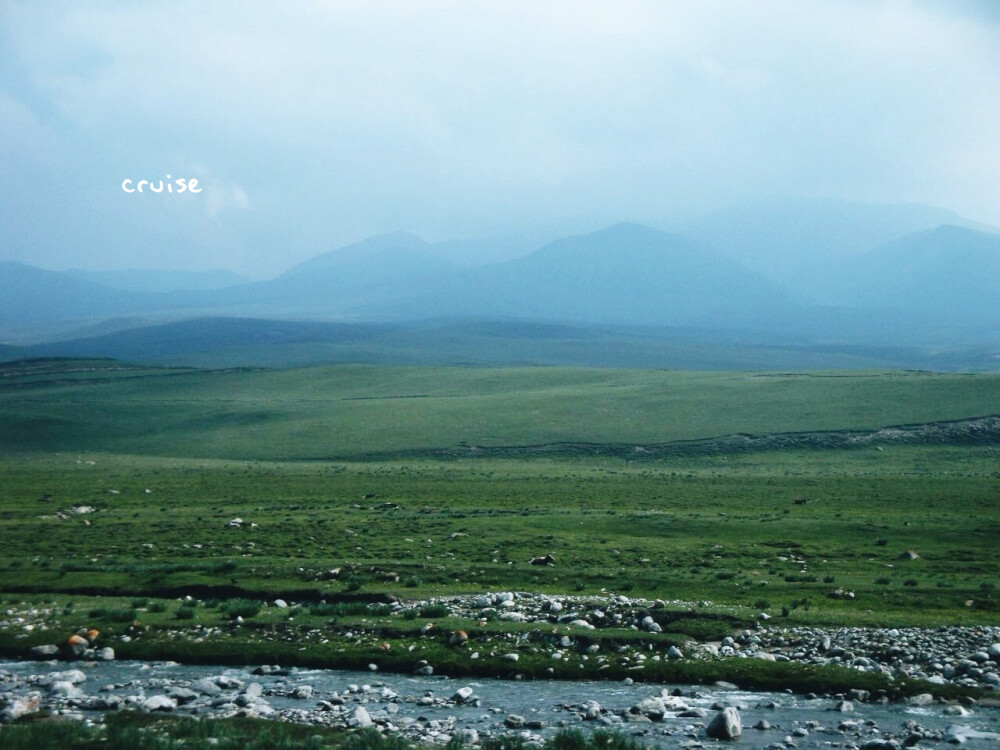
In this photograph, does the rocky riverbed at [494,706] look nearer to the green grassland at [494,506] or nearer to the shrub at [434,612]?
the green grassland at [494,506]

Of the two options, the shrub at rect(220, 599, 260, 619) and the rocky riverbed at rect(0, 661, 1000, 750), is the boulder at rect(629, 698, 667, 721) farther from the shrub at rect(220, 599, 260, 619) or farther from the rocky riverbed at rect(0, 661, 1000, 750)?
the shrub at rect(220, 599, 260, 619)

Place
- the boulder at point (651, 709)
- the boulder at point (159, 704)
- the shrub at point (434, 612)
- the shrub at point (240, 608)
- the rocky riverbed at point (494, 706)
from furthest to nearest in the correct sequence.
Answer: the shrub at point (240, 608)
the shrub at point (434, 612)
the boulder at point (159, 704)
the boulder at point (651, 709)
the rocky riverbed at point (494, 706)

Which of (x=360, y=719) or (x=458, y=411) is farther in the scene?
(x=458, y=411)

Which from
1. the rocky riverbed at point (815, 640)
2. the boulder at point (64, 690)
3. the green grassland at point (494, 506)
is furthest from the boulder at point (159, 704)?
the rocky riverbed at point (815, 640)

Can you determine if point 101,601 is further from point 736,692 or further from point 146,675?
point 736,692

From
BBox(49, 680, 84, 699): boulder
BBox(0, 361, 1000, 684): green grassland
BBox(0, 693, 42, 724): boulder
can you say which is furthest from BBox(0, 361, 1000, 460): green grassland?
BBox(0, 693, 42, 724): boulder

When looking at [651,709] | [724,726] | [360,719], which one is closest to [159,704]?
[360,719]

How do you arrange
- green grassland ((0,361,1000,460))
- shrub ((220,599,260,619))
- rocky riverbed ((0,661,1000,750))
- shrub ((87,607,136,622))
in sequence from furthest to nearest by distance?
green grassland ((0,361,1000,460)) → shrub ((220,599,260,619)) → shrub ((87,607,136,622)) → rocky riverbed ((0,661,1000,750))

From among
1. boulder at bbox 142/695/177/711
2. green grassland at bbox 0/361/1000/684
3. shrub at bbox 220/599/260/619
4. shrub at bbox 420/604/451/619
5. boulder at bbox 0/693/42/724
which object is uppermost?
boulder at bbox 0/693/42/724

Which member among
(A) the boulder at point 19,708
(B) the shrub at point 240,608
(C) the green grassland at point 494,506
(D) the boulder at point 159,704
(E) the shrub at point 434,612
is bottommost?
(C) the green grassland at point 494,506

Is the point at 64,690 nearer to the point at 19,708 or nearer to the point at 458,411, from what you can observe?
the point at 19,708

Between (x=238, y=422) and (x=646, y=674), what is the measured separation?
6725 centimetres

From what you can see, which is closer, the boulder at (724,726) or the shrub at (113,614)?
the boulder at (724,726)

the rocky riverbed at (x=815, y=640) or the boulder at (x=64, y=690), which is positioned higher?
the rocky riverbed at (x=815, y=640)
